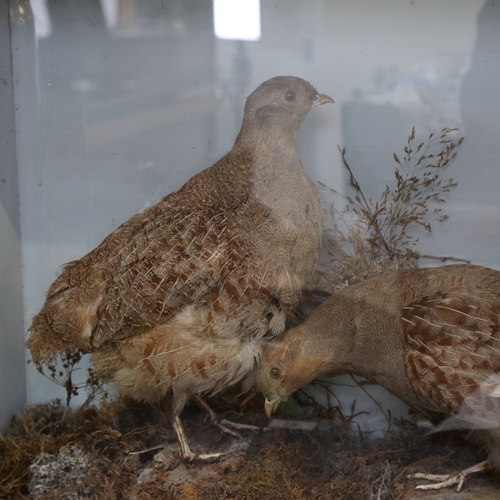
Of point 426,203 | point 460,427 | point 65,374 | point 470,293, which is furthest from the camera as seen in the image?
point 65,374

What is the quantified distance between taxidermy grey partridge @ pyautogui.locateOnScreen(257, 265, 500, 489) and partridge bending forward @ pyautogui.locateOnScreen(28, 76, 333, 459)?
0.14 metres

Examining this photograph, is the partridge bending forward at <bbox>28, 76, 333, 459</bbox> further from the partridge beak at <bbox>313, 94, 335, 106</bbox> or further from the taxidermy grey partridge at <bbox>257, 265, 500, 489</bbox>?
the taxidermy grey partridge at <bbox>257, 265, 500, 489</bbox>

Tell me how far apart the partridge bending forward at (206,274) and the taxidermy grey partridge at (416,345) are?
14 centimetres

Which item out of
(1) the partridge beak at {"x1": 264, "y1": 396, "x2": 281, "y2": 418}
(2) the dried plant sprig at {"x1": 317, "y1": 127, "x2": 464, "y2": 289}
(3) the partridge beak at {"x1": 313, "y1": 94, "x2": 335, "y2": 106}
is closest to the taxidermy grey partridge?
(1) the partridge beak at {"x1": 264, "y1": 396, "x2": 281, "y2": 418}

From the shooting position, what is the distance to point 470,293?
1.46 metres

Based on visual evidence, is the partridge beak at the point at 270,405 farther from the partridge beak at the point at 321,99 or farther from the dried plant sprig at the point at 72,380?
the partridge beak at the point at 321,99

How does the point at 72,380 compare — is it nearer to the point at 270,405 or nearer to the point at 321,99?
the point at 270,405

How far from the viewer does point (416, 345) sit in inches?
57.2

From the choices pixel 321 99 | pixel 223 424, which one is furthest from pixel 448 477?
pixel 321 99

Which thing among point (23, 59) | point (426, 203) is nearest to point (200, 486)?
point (426, 203)

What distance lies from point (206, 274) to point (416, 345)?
708 millimetres

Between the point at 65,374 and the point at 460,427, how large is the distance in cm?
160

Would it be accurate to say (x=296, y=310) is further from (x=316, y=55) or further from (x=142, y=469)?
(x=316, y=55)

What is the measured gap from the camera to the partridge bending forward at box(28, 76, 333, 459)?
1470 mm
